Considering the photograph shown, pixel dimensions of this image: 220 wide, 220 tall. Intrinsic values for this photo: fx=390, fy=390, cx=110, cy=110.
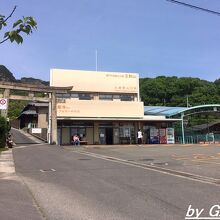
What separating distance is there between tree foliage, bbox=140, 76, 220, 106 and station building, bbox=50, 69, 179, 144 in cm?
3706

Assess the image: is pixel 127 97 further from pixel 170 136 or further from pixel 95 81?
pixel 170 136

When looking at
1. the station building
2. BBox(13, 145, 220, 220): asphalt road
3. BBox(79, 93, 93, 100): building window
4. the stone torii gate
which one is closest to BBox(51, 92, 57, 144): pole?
the stone torii gate

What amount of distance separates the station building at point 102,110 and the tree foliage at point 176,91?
3706 centimetres

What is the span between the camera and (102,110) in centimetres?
4103

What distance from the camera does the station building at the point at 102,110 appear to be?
132 ft

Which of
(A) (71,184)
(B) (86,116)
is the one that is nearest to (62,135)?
(B) (86,116)

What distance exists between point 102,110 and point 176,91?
162ft

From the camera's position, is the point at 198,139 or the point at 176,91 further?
the point at 176,91

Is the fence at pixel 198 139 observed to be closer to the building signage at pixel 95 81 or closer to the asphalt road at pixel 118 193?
the building signage at pixel 95 81

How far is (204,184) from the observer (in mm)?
11789

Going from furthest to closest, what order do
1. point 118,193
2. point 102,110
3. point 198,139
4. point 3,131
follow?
point 198,139
point 102,110
point 3,131
point 118,193

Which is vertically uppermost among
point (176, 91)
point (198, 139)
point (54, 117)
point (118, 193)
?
point (176, 91)

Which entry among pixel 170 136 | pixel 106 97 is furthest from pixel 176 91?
pixel 170 136

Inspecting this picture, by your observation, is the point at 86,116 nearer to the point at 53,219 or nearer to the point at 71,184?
the point at 71,184
